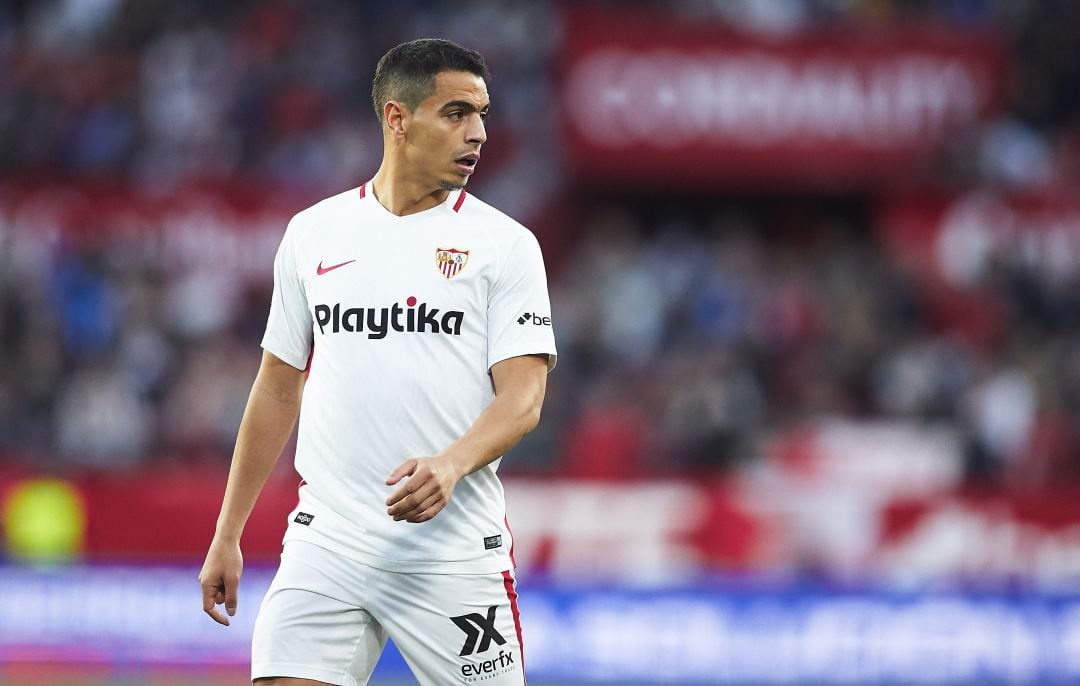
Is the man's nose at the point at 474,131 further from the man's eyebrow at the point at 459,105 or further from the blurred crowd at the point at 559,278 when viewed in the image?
the blurred crowd at the point at 559,278

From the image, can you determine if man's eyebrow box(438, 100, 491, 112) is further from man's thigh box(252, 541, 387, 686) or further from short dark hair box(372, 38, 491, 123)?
man's thigh box(252, 541, 387, 686)

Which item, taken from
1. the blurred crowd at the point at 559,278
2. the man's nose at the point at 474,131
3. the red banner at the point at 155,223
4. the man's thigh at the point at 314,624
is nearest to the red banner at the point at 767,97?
the blurred crowd at the point at 559,278

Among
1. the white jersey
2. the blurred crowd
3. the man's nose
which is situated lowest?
the white jersey

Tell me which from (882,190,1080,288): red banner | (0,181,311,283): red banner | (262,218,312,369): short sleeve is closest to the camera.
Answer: (262,218,312,369): short sleeve

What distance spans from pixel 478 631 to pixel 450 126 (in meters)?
1.30

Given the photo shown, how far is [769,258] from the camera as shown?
711 inches

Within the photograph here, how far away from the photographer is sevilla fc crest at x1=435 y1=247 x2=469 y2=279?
4.54 meters

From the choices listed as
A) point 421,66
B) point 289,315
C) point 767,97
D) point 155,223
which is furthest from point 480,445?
point 767,97

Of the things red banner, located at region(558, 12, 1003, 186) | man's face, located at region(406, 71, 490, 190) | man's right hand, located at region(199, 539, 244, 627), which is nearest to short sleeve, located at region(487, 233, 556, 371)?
man's face, located at region(406, 71, 490, 190)

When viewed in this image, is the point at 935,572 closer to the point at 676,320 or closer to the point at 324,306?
the point at 676,320

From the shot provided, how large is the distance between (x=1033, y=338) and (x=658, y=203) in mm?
5242

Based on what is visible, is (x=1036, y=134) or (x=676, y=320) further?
(x=1036, y=134)

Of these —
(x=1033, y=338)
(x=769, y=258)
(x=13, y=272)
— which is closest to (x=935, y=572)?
(x=1033, y=338)

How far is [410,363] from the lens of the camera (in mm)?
4504
